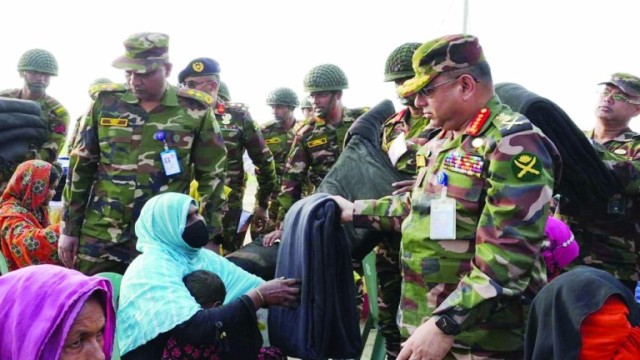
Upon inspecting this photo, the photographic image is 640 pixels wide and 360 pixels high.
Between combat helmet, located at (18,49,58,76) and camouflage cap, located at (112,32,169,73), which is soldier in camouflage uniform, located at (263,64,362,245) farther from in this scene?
combat helmet, located at (18,49,58,76)

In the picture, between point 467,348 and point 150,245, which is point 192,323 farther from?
point 467,348

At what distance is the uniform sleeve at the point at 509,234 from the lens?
91.1 inches

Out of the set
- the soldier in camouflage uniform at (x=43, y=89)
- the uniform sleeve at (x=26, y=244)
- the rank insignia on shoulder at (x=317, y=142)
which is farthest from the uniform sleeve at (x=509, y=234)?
the soldier in camouflage uniform at (x=43, y=89)

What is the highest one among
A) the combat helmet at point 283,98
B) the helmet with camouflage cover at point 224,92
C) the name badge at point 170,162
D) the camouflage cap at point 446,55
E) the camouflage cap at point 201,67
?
the camouflage cap at point 446,55

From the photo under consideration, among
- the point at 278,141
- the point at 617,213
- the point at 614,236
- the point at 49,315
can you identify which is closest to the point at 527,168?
the point at 49,315

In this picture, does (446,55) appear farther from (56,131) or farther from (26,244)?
(56,131)

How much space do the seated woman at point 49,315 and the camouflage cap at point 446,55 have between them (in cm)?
137

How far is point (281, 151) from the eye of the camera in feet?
27.8

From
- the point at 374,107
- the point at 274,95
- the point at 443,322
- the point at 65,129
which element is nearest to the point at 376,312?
the point at 374,107

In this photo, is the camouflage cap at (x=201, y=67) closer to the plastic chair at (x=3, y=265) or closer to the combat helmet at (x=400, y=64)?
the combat helmet at (x=400, y=64)

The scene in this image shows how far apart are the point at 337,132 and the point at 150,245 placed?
2782 millimetres

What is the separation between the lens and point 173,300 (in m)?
3.06

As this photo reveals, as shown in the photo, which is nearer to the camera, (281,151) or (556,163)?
(556,163)

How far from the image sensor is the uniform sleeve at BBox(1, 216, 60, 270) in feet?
14.1
